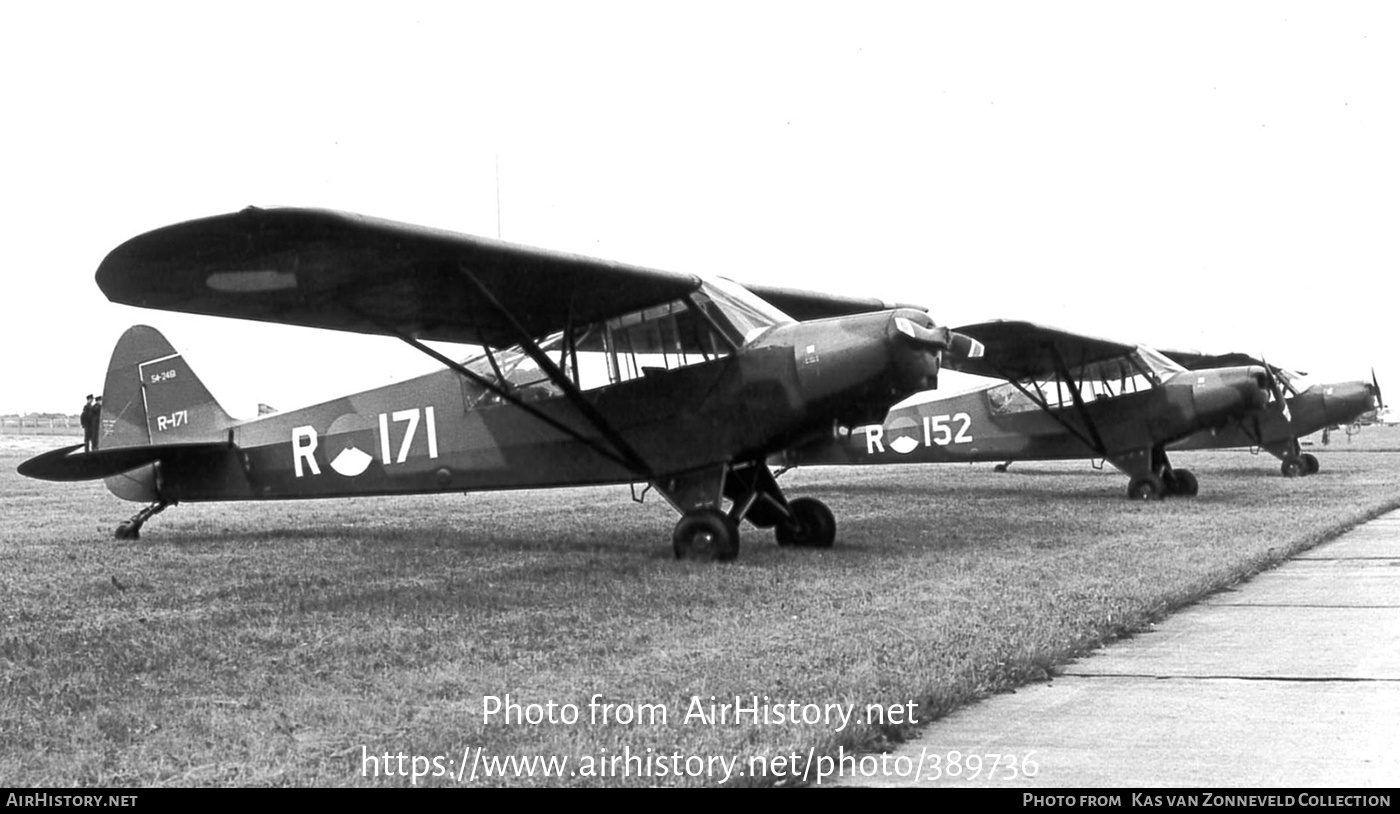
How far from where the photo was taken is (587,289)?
10688 millimetres

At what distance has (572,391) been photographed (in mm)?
10898

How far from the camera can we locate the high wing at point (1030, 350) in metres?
18.2

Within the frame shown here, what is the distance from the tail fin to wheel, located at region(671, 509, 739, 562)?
19.4 ft

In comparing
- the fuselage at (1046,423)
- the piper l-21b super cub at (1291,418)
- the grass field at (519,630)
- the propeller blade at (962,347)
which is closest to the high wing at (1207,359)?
the piper l-21b super cub at (1291,418)

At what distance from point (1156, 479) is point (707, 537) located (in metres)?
10.7

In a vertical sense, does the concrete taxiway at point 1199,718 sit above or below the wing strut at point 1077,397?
below

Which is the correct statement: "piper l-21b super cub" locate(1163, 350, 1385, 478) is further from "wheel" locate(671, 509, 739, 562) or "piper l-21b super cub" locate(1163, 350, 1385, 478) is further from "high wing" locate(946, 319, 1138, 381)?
"wheel" locate(671, 509, 739, 562)

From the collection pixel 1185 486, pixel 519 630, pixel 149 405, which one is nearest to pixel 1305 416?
pixel 1185 486

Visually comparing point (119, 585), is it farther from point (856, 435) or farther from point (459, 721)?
point (856, 435)

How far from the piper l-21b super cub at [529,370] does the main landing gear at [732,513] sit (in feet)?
0.06

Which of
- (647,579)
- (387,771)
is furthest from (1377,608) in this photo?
(387,771)

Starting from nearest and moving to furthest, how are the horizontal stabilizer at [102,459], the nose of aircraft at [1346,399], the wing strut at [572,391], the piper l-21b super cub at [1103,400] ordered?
the wing strut at [572,391] < the horizontal stabilizer at [102,459] < the piper l-21b super cub at [1103,400] < the nose of aircraft at [1346,399]

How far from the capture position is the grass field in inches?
180

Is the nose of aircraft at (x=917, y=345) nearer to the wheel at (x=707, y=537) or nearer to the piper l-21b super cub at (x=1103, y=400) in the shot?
the wheel at (x=707, y=537)
